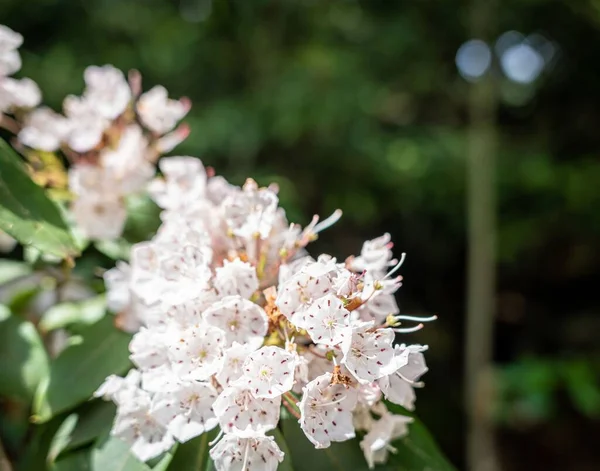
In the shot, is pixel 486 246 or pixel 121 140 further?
pixel 486 246

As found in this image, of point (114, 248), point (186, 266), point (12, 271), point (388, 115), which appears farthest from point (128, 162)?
point (388, 115)

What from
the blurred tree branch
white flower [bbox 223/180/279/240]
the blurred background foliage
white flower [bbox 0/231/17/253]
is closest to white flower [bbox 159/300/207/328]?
white flower [bbox 223/180/279/240]

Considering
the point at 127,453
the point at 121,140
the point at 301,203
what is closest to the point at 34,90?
the point at 121,140

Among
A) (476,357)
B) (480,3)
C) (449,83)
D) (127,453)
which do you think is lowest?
(127,453)

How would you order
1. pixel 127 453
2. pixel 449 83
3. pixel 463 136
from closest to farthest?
pixel 127 453
pixel 463 136
pixel 449 83

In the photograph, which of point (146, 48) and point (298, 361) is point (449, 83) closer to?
point (146, 48)

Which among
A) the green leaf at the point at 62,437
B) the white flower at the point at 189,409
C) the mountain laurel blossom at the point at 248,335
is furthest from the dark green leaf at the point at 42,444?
the white flower at the point at 189,409
